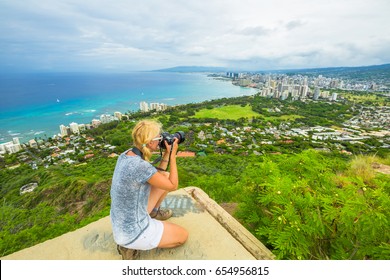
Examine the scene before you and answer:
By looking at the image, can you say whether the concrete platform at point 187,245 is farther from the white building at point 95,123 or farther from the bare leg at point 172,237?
the white building at point 95,123

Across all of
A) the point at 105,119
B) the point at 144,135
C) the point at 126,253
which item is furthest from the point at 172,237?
the point at 105,119

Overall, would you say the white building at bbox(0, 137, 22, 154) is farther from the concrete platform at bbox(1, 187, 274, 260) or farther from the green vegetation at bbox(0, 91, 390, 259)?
the concrete platform at bbox(1, 187, 274, 260)

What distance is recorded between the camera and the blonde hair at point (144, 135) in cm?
138

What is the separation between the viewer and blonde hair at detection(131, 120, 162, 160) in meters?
1.38

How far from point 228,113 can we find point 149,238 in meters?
42.2

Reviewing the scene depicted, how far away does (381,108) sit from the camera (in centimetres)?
4372

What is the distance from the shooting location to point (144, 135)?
138cm

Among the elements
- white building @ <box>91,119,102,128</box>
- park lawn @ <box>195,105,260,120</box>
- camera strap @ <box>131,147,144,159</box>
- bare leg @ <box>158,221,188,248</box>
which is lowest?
white building @ <box>91,119,102,128</box>

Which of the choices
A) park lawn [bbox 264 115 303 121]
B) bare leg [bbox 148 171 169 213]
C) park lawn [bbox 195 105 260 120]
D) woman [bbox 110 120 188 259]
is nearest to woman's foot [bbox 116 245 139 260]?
woman [bbox 110 120 188 259]

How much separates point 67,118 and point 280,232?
157ft

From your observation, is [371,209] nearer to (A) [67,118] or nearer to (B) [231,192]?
(B) [231,192]

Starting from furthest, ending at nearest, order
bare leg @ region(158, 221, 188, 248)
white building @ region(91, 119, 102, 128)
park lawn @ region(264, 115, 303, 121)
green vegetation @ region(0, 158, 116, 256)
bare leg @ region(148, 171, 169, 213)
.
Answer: park lawn @ region(264, 115, 303, 121) < white building @ region(91, 119, 102, 128) < green vegetation @ region(0, 158, 116, 256) < bare leg @ region(148, 171, 169, 213) < bare leg @ region(158, 221, 188, 248)

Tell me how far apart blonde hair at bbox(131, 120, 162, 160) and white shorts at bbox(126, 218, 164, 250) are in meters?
0.51

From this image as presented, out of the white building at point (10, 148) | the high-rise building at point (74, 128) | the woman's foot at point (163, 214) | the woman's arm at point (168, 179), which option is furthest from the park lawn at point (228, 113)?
the woman's arm at point (168, 179)
